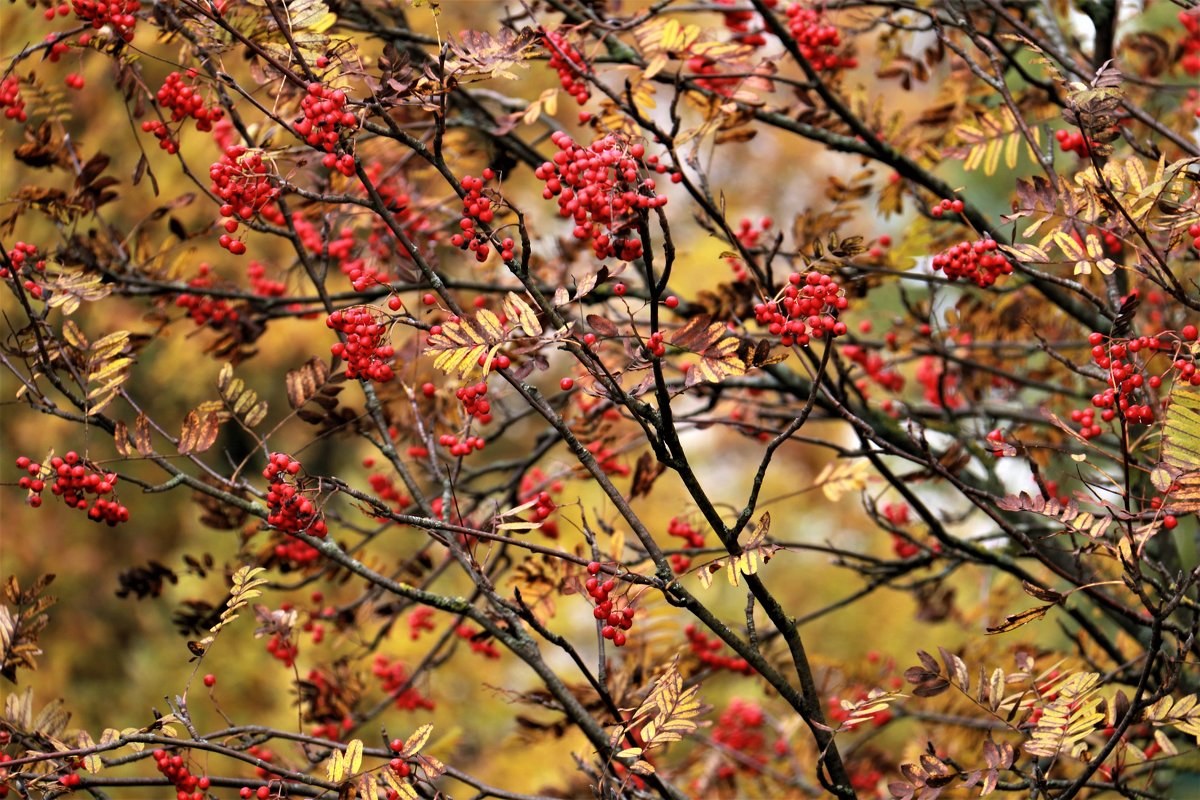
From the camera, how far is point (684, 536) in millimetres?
2525

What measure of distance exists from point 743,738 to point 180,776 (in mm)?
2387

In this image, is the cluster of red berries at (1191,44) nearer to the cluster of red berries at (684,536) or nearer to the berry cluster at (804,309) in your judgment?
the cluster of red berries at (684,536)

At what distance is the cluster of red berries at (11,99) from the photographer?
2.00m

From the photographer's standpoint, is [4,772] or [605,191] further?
[4,772]

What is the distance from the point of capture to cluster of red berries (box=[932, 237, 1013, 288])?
5.29 ft

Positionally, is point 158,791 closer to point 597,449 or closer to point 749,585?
point 597,449

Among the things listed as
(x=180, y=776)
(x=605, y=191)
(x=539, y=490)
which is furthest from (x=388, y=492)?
(x=605, y=191)

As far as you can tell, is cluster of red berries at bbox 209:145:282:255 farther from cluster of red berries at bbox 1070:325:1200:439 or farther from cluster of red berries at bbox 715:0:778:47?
cluster of red berries at bbox 715:0:778:47

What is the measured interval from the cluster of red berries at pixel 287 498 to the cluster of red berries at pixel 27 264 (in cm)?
65

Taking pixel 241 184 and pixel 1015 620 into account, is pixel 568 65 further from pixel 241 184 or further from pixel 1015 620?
pixel 1015 620

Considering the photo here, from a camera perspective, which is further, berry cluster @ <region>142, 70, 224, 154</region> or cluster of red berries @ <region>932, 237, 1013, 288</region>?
berry cluster @ <region>142, 70, 224, 154</region>

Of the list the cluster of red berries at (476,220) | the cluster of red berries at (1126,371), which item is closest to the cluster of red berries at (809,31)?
the cluster of red berries at (1126,371)

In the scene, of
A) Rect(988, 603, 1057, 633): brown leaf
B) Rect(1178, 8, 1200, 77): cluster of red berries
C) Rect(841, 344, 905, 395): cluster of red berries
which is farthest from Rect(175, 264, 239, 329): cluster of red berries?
Rect(1178, 8, 1200, 77): cluster of red berries

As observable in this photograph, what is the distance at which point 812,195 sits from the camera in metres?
11.5
